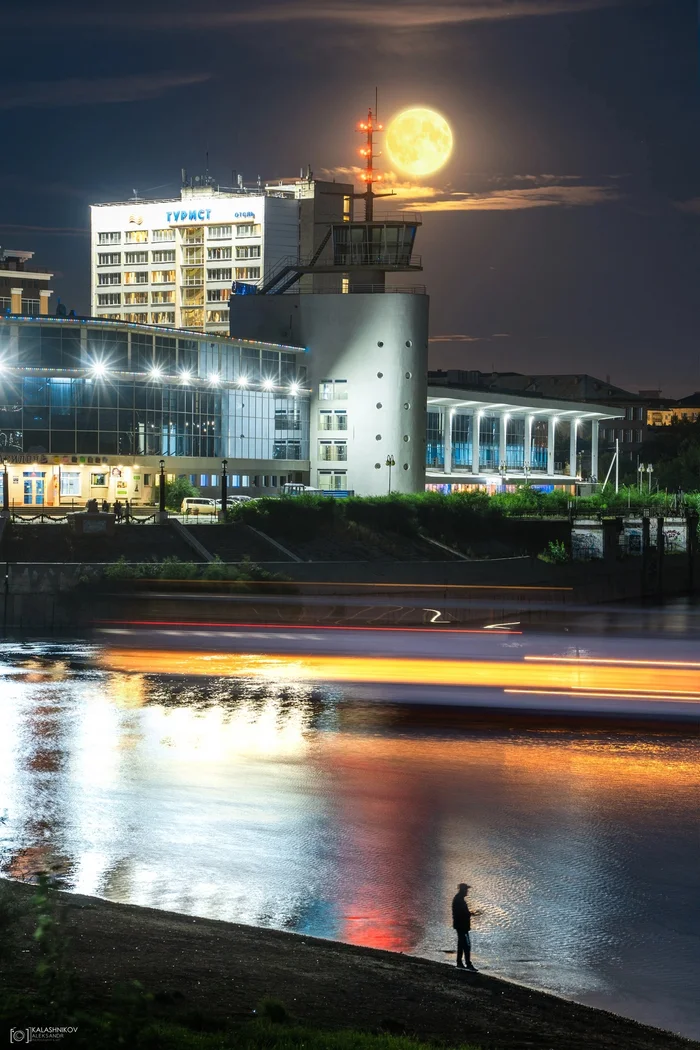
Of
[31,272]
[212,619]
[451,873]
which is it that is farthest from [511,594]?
[31,272]

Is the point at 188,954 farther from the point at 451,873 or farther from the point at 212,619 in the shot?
the point at 212,619

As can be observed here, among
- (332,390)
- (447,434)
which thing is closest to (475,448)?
(447,434)

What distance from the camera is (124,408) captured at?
8944 cm

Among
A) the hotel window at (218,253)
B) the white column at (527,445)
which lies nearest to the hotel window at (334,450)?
the white column at (527,445)

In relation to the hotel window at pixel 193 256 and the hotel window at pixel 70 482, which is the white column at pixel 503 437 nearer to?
the hotel window at pixel 193 256

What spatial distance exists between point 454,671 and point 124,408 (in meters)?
56.5

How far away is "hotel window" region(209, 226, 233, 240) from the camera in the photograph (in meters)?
174

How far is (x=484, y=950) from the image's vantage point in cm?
1470

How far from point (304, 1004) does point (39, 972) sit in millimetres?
2754

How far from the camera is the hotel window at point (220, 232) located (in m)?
174

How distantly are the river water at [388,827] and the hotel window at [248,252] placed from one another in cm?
14529

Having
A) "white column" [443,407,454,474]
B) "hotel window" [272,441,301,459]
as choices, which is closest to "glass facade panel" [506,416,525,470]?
"white column" [443,407,454,474]

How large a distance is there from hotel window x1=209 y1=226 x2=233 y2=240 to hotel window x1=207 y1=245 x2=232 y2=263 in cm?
146

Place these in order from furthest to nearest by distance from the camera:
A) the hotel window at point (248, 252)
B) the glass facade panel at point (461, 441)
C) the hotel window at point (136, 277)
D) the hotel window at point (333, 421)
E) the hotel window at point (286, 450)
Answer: the hotel window at point (136, 277) → the hotel window at point (248, 252) → the glass facade panel at point (461, 441) → the hotel window at point (333, 421) → the hotel window at point (286, 450)
